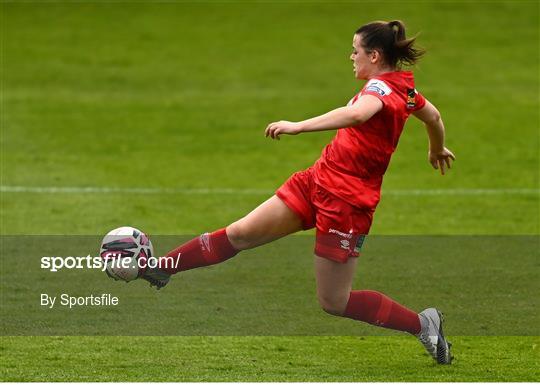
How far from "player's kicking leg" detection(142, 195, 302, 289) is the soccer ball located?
0.33ft

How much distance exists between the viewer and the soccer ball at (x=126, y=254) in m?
9.10

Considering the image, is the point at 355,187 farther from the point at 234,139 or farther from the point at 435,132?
the point at 234,139

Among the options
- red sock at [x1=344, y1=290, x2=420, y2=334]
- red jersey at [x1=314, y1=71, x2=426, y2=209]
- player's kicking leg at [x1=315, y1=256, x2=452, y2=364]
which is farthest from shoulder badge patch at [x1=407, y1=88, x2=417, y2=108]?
red sock at [x1=344, y1=290, x2=420, y2=334]

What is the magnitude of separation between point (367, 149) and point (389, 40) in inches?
29.0

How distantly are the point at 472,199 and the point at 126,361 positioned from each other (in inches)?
353

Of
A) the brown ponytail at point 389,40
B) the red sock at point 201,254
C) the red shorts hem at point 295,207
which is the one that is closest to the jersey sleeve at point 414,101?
the brown ponytail at point 389,40

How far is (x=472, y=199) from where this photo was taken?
1705cm

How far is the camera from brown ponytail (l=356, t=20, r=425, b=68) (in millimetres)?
8570

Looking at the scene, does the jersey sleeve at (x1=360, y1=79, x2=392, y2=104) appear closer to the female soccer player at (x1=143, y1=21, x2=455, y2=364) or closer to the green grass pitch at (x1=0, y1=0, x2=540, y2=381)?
the female soccer player at (x1=143, y1=21, x2=455, y2=364)

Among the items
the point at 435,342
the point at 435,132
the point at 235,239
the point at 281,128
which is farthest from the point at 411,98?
the point at 435,342

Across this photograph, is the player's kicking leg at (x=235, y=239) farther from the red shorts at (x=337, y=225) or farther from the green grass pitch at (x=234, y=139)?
the green grass pitch at (x=234, y=139)

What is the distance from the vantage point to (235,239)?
356 inches

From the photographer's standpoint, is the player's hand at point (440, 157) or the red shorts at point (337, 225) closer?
the red shorts at point (337, 225)

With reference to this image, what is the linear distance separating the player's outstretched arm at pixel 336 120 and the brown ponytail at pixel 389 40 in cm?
44
